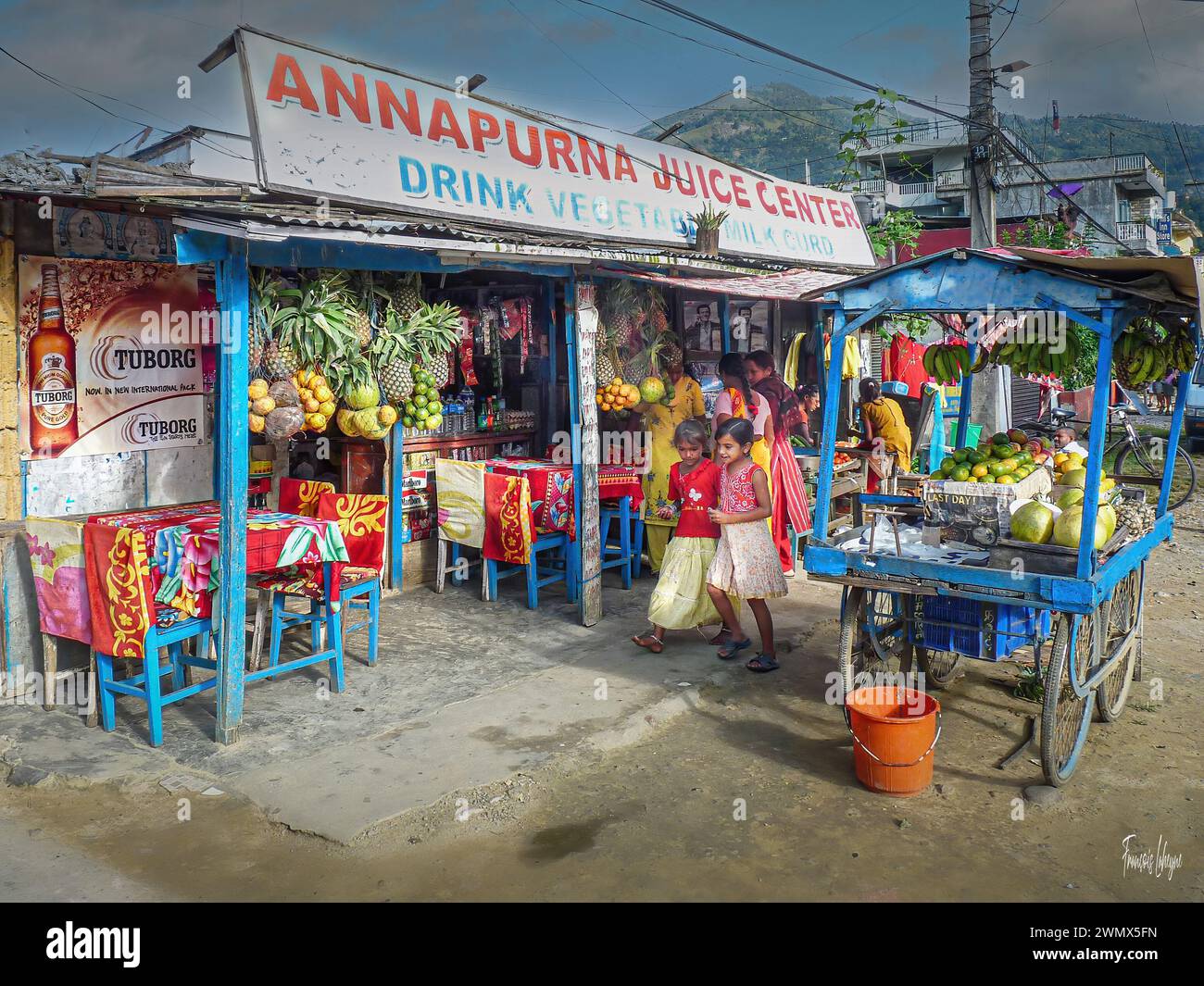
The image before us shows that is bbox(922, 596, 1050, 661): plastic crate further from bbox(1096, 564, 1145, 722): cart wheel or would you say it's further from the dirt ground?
bbox(1096, 564, 1145, 722): cart wheel

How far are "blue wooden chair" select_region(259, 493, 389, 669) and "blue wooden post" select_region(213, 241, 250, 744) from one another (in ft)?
2.62

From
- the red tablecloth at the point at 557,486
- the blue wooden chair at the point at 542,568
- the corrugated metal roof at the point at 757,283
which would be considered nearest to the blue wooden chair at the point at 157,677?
the blue wooden chair at the point at 542,568

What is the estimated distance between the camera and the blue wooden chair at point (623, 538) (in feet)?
27.0

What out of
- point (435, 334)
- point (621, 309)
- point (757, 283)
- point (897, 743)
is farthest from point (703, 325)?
point (897, 743)

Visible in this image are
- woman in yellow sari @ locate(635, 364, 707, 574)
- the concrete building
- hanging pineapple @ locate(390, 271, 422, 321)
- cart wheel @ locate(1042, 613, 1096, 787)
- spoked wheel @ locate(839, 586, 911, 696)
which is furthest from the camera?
the concrete building

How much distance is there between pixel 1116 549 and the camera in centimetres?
481

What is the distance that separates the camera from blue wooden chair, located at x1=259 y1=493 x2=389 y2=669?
5910mm

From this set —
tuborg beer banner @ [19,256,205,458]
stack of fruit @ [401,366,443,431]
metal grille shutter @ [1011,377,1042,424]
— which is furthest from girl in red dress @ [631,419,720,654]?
metal grille shutter @ [1011,377,1042,424]

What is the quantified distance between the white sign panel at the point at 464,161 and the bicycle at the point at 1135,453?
174 inches

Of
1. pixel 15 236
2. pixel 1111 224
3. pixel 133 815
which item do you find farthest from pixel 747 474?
pixel 1111 224

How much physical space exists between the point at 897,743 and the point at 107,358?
520 cm

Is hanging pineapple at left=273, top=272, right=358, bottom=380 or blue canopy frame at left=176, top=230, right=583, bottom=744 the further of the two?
hanging pineapple at left=273, top=272, right=358, bottom=380

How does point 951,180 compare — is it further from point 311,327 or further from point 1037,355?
point 311,327

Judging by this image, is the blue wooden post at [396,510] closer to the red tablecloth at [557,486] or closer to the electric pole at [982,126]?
the red tablecloth at [557,486]
